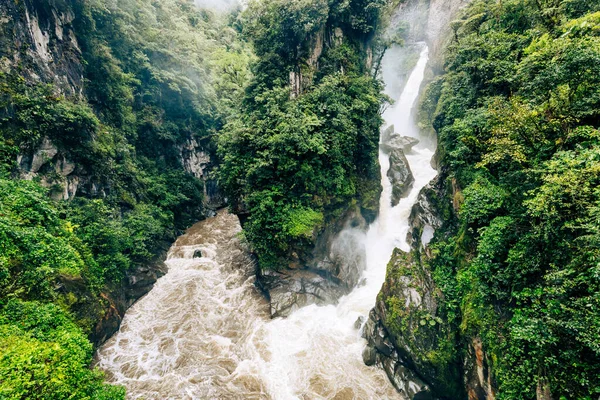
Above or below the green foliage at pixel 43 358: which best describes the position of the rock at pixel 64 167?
above

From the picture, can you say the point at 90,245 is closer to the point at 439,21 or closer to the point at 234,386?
the point at 234,386

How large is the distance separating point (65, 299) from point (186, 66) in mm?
26958

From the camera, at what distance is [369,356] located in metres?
13.4

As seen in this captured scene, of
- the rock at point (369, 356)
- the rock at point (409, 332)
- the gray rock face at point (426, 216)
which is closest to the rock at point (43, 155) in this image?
the rock at point (409, 332)

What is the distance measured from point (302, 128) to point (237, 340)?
41.7 feet

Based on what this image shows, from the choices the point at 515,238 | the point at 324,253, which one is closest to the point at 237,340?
the point at 324,253

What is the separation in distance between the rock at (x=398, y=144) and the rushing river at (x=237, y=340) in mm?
8622

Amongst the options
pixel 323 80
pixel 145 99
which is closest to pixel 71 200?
pixel 145 99

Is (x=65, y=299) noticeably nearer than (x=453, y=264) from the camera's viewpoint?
Yes

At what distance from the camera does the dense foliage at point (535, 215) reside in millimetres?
6188

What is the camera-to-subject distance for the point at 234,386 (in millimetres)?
12242

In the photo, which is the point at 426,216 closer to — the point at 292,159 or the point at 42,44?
the point at 292,159

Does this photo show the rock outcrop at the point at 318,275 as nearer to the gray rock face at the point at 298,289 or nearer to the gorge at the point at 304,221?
the gray rock face at the point at 298,289

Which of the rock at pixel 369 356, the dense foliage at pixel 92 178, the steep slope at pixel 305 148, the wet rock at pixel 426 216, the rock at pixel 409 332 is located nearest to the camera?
the dense foliage at pixel 92 178
